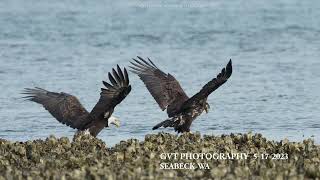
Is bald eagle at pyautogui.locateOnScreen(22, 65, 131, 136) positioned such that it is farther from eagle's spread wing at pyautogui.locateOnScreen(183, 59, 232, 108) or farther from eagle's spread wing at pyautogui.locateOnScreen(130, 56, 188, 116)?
eagle's spread wing at pyautogui.locateOnScreen(183, 59, 232, 108)

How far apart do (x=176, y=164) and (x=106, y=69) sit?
1121 centimetres

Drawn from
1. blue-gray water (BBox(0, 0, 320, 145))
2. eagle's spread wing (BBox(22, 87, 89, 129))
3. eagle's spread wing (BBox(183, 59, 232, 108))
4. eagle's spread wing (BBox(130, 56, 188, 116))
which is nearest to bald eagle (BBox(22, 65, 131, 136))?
eagle's spread wing (BBox(22, 87, 89, 129))

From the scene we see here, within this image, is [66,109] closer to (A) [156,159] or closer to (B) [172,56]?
(A) [156,159]

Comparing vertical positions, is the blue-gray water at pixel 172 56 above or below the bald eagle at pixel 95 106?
above

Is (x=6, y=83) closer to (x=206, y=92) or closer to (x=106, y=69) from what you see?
(x=106, y=69)

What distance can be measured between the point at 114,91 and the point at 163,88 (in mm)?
1646

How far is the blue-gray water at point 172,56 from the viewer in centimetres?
1586

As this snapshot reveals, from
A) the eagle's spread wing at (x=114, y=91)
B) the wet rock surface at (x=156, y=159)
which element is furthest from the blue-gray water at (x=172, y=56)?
the wet rock surface at (x=156, y=159)

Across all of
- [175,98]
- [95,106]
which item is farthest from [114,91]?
[175,98]

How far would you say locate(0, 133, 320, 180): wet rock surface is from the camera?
9.48 meters

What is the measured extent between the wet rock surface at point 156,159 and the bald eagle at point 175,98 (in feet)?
2.60

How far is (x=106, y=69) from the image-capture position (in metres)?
21.2

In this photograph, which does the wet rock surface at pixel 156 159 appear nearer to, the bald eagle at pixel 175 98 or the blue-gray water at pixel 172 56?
the bald eagle at pixel 175 98

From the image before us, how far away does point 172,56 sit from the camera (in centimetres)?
2333
